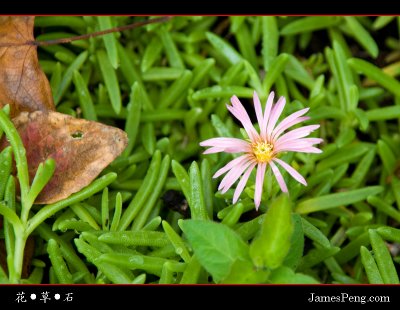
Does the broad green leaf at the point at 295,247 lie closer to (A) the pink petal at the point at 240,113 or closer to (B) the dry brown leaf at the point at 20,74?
(A) the pink petal at the point at 240,113

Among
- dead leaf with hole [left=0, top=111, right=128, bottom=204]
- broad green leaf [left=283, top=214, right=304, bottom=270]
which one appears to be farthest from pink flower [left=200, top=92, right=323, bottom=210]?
dead leaf with hole [left=0, top=111, right=128, bottom=204]

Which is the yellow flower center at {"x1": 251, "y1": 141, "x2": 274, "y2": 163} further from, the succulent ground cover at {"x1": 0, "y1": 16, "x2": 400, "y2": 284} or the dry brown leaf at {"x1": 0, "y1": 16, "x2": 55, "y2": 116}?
the dry brown leaf at {"x1": 0, "y1": 16, "x2": 55, "y2": 116}

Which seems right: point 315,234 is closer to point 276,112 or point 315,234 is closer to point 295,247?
point 295,247

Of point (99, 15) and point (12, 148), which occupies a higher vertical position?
point (99, 15)
